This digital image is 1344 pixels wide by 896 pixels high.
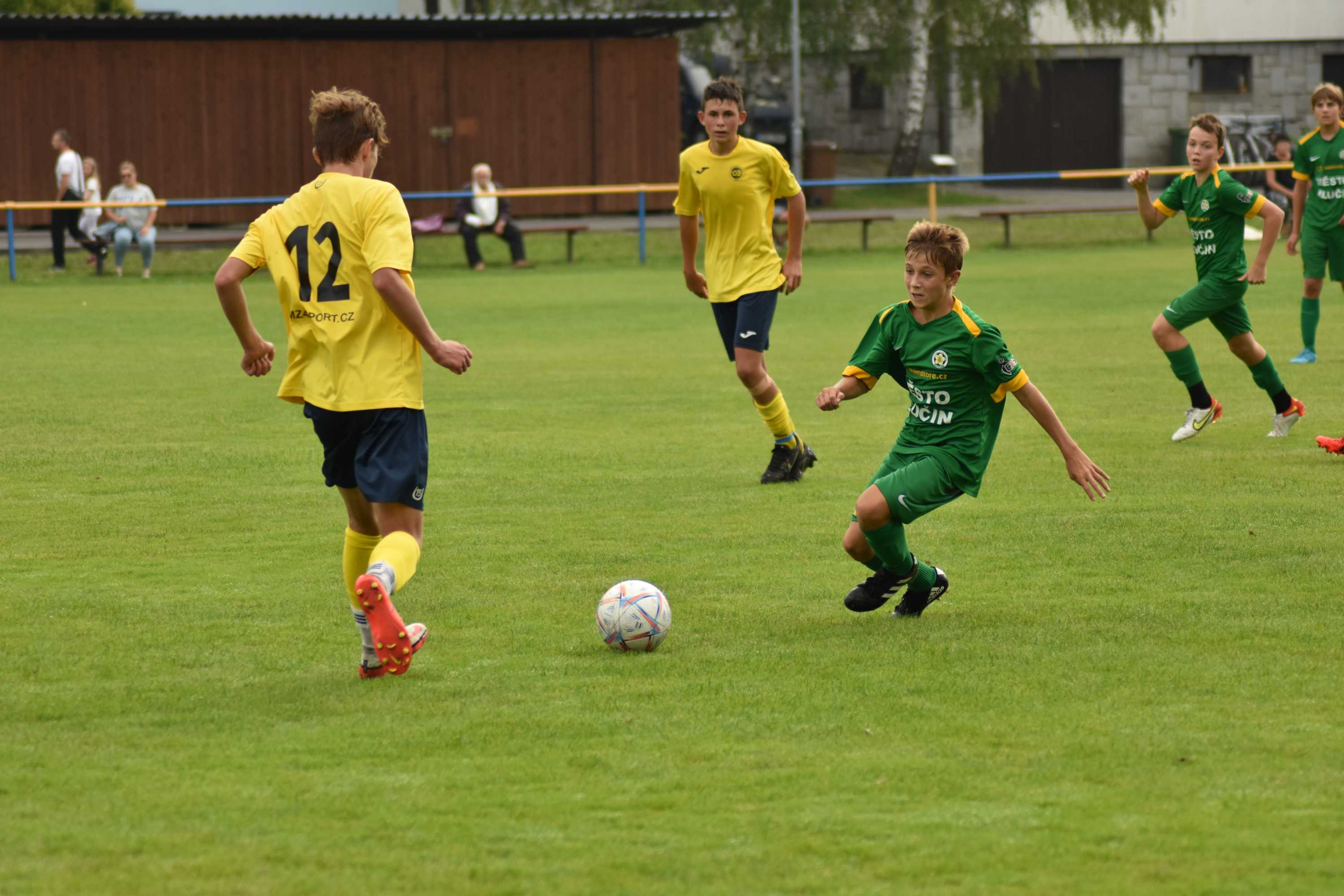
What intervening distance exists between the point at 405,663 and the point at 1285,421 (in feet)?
21.7

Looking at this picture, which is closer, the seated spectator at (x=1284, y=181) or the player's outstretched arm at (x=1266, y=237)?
the player's outstretched arm at (x=1266, y=237)

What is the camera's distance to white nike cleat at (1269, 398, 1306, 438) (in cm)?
980

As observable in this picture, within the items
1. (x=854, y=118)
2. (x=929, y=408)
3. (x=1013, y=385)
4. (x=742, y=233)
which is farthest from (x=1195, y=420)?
(x=854, y=118)

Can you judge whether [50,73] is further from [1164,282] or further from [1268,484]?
[1268,484]

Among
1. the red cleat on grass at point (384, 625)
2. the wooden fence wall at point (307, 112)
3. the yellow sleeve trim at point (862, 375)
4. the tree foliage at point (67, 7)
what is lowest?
the red cleat on grass at point (384, 625)

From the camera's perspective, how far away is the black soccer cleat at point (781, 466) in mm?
8867

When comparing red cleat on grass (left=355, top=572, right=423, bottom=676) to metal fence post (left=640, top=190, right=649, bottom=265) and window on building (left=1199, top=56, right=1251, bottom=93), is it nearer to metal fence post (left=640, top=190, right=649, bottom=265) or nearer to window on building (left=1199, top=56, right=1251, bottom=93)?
metal fence post (left=640, top=190, right=649, bottom=265)

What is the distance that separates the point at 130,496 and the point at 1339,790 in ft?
20.6

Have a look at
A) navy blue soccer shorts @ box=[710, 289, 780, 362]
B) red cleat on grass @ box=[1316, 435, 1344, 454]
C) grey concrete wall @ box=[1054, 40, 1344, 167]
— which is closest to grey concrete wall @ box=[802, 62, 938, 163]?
grey concrete wall @ box=[1054, 40, 1344, 167]

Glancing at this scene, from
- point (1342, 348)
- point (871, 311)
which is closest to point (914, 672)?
point (1342, 348)

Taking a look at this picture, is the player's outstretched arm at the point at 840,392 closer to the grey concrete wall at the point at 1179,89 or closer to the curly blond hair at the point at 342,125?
the curly blond hair at the point at 342,125

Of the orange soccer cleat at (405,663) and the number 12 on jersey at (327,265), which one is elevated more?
the number 12 on jersey at (327,265)

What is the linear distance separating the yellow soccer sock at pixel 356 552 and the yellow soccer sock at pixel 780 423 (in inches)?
149

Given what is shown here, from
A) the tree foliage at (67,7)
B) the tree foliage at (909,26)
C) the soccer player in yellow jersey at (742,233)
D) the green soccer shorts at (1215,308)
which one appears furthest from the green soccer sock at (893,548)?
the tree foliage at (909,26)
